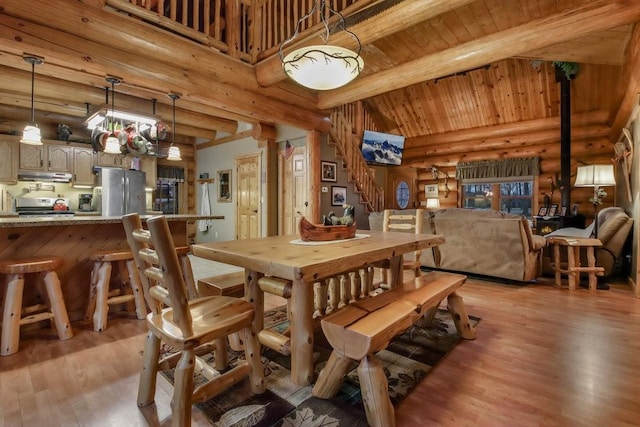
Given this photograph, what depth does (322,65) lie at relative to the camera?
7.03 ft

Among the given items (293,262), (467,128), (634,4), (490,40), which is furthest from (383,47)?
(293,262)

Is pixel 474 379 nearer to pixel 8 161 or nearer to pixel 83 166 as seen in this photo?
pixel 83 166

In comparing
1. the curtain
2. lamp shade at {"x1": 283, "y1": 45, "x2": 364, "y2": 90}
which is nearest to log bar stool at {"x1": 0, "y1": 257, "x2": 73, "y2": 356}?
lamp shade at {"x1": 283, "y1": 45, "x2": 364, "y2": 90}

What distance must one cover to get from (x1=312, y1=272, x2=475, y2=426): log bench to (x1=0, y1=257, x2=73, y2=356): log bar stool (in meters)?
2.06

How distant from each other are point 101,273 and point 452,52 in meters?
4.45

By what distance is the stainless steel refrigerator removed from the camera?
575 centimetres

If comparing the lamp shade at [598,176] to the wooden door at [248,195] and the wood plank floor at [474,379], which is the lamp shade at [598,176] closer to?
the wood plank floor at [474,379]

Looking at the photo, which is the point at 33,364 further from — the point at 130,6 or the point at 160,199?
the point at 160,199

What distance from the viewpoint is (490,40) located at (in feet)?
11.6

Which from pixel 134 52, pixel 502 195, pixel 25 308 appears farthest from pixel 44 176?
pixel 502 195

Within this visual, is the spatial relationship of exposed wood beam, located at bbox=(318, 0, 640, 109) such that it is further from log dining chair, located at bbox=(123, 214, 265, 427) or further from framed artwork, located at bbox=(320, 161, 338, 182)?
log dining chair, located at bbox=(123, 214, 265, 427)

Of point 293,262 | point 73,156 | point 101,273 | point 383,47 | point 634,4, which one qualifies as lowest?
point 101,273

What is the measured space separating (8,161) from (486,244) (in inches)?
304

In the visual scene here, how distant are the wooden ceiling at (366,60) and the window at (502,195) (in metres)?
1.45
